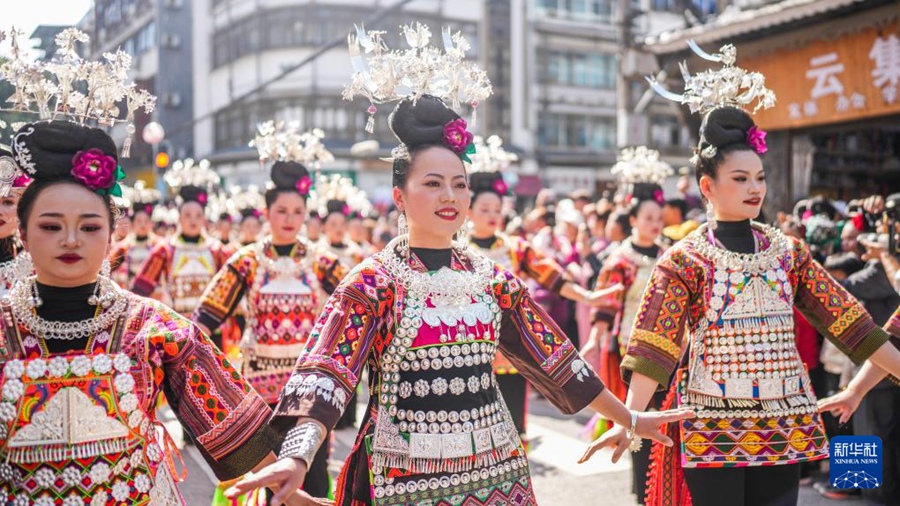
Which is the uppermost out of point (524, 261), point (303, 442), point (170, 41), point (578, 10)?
point (578, 10)

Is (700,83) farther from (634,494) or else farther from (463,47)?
(634,494)

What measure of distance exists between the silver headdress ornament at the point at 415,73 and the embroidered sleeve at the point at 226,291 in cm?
220

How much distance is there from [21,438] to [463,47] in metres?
2.00

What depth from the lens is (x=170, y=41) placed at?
112ft

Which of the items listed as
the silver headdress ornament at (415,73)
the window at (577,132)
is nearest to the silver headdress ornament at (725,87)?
the silver headdress ornament at (415,73)

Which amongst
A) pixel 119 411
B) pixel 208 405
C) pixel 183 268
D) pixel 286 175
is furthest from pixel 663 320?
pixel 183 268

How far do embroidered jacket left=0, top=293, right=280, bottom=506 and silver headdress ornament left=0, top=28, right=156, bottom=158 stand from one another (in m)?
0.69

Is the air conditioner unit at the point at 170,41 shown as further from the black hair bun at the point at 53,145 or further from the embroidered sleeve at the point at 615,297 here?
the black hair bun at the point at 53,145

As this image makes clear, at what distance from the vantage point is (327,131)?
29562 millimetres

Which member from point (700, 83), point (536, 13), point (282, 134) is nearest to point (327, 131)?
point (536, 13)

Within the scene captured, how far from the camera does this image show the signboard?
30.7 ft

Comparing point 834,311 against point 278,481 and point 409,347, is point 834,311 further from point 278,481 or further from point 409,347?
point 278,481

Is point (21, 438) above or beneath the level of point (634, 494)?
above

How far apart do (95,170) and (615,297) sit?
432 cm
